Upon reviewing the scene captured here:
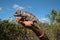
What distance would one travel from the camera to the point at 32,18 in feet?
6.20

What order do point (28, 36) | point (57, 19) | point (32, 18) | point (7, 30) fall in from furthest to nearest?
point (57, 19)
point (28, 36)
point (7, 30)
point (32, 18)

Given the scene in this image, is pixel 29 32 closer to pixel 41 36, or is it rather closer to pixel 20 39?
pixel 20 39

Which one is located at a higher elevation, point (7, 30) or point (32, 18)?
point (32, 18)

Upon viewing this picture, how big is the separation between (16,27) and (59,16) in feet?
33.2

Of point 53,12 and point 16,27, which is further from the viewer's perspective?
point 53,12

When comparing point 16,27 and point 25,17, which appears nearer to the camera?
point 25,17

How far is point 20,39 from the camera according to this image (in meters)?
9.02

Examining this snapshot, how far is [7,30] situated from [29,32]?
1340mm

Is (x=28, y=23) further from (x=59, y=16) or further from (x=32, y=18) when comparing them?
(x=59, y=16)

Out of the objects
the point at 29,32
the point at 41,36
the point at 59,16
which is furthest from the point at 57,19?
the point at 41,36

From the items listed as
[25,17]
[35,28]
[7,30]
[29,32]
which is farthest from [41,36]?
[29,32]

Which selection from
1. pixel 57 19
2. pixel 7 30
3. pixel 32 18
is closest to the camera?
pixel 32 18

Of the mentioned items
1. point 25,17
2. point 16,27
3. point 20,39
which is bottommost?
point 20,39

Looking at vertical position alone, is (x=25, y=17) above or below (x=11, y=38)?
above
